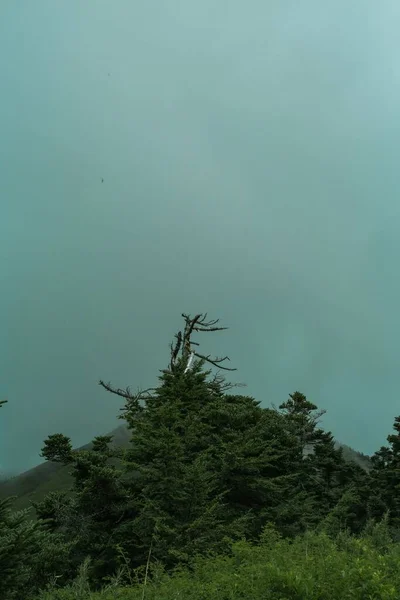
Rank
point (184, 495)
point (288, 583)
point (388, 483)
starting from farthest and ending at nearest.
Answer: point (388, 483) < point (184, 495) < point (288, 583)

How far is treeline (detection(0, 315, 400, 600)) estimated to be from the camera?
13.1 metres

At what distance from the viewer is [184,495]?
15.1 meters

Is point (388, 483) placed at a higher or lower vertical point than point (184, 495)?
higher

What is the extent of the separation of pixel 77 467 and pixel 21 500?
22.3 feet

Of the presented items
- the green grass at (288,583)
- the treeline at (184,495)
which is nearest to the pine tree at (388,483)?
the treeline at (184,495)

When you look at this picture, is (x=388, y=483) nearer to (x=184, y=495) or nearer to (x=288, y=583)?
(x=184, y=495)

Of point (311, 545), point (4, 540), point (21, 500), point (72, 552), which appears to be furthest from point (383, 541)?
point (21, 500)

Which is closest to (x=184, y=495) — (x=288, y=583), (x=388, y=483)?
(x=288, y=583)

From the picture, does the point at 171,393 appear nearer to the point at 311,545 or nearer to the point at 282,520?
the point at 282,520

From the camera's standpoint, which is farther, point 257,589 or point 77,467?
point 77,467

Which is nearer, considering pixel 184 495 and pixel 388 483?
pixel 184 495

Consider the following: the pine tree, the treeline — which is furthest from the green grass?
the pine tree

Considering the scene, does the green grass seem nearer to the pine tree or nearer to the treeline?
the treeline

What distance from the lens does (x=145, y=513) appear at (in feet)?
48.7
